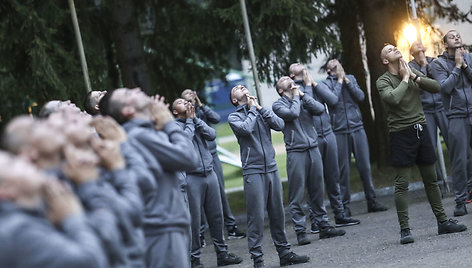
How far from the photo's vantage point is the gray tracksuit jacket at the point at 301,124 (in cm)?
1091

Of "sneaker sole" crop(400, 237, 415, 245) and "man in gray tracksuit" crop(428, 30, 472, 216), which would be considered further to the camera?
"man in gray tracksuit" crop(428, 30, 472, 216)

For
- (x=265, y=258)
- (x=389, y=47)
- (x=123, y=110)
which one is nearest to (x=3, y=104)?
(x=265, y=258)

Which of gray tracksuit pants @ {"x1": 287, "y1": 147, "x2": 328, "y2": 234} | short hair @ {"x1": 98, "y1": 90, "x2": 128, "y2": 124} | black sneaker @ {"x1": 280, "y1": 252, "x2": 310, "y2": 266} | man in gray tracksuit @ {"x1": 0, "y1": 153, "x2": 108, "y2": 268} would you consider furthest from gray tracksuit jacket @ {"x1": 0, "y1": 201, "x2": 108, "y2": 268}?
gray tracksuit pants @ {"x1": 287, "y1": 147, "x2": 328, "y2": 234}

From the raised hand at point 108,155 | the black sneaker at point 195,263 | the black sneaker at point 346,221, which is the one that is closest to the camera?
the raised hand at point 108,155

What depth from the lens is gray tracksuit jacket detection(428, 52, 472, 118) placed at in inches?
433

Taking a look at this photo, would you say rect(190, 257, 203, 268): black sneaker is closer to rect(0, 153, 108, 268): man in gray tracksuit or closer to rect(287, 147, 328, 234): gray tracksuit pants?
rect(287, 147, 328, 234): gray tracksuit pants

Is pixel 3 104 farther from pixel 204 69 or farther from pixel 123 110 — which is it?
pixel 123 110

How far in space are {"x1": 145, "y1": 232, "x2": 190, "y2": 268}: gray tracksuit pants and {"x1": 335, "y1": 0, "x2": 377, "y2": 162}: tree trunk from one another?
12330 mm

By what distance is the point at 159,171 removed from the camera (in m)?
5.93

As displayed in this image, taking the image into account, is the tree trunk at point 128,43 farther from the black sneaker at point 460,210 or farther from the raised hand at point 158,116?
the raised hand at point 158,116

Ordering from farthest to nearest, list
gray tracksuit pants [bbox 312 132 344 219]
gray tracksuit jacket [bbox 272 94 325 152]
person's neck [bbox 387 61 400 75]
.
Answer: gray tracksuit pants [bbox 312 132 344 219] → gray tracksuit jacket [bbox 272 94 325 152] → person's neck [bbox 387 61 400 75]

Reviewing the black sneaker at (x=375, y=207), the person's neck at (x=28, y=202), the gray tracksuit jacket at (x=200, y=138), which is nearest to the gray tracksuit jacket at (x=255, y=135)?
the gray tracksuit jacket at (x=200, y=138)

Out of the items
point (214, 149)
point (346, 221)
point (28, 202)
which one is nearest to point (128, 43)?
point (214, 149)

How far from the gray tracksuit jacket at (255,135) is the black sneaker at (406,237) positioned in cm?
152
